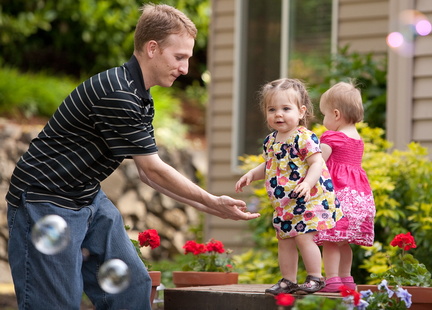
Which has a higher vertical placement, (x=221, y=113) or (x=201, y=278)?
(x=221, y=113)

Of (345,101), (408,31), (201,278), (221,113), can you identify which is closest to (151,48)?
(345,101)

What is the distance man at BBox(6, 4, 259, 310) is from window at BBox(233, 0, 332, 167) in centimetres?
457

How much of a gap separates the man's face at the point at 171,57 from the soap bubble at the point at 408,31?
3123mm

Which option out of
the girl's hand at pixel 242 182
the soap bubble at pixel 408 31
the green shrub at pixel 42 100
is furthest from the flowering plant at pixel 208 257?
the green shrub at pixel 42 100

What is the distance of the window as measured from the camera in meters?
8.28

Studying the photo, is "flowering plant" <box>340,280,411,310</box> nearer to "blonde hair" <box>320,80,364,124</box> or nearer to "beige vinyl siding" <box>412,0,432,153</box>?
"blonde hair" <box>320,80,364,124</box>

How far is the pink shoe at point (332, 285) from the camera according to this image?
3.85 metres

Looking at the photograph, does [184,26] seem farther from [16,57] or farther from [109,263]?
[16,57]

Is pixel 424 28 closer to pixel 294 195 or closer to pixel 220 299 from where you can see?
pixel 294 195

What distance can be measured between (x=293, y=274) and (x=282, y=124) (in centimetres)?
69

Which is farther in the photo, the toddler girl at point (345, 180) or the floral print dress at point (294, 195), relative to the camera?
the toddler girl at point (345, 180)

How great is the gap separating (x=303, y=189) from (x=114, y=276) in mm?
893

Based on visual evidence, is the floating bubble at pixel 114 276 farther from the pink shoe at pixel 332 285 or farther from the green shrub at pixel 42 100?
the green shrub at pixel 42 100

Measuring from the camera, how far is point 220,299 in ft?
13.1
